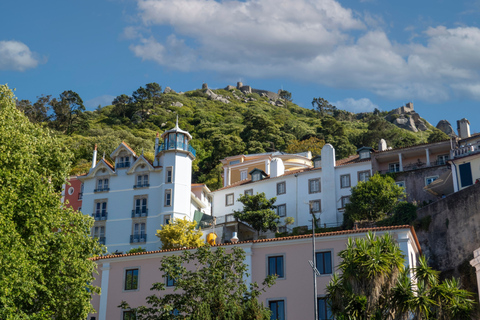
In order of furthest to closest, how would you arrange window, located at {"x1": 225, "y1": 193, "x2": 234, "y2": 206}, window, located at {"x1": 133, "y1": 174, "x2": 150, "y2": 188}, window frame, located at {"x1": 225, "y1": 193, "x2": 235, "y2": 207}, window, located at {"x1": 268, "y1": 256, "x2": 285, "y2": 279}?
window, located at {"x1": 225, "y1": 193, "x2": 234, "y2": 206}
window frame, located at {"x1": 225, "y1": 193, "x2": 235, "y2": 207}
window, located at {"x1": 133, "y1": 174, "x2": 150, "y2": 188}
window, located at {"x1": 268, "y1": 256, "x2": 285, "y2": 279}

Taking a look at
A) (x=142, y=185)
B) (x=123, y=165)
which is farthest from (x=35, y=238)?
(x=123, y=165)

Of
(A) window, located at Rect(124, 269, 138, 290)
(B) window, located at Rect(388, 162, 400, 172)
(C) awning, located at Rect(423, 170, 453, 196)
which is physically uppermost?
(B) window, located at Rect(388, 162, 400, 172)

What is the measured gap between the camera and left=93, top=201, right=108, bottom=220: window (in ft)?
200

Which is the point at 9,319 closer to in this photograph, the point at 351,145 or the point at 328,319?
the point at 328,319

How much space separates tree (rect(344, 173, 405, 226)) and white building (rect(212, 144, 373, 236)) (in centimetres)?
675

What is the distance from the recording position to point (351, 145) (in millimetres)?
97375

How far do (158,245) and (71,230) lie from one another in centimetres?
2800

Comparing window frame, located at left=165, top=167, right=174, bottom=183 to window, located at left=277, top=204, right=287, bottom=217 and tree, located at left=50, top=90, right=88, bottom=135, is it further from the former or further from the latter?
tree, located at left=50, top=90, right=88, bottom=135

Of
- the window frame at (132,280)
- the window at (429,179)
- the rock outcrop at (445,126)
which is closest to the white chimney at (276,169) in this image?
the window at (429,179)

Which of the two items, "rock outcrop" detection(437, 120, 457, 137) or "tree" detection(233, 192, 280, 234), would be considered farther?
"rock outcrop" detection(437, 120, 457, 137)

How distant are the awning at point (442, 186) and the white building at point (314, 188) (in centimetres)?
799

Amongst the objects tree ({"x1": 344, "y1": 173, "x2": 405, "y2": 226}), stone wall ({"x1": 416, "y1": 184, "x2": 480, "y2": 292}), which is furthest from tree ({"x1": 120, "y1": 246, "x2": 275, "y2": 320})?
tree ({"x1": 344, "y1": 173, "x2": 405, "y2": 226})

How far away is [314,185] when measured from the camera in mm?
62094

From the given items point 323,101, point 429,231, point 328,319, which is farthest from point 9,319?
point 323,101
